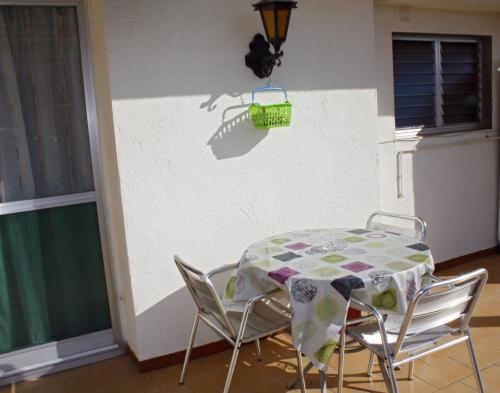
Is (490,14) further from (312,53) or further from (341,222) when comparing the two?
(341,222)

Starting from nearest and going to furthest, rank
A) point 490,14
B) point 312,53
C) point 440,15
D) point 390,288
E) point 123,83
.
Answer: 1. point 390,288
2. point 123,83
3. point 312,53
4. point 440,15
5. point 490,14

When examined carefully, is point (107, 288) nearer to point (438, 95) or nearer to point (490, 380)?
point (490, 380)

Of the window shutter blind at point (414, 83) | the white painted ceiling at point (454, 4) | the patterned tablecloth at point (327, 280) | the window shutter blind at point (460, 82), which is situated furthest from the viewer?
the window shutter blind at point (460, 82)

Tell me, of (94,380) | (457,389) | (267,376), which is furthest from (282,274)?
(94,380)

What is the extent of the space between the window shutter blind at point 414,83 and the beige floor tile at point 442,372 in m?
1.97

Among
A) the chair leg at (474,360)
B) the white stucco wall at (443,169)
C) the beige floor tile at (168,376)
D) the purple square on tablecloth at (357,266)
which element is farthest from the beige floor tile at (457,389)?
the white stucco wall at (443,169)

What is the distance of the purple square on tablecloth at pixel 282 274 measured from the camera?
2.20 metres

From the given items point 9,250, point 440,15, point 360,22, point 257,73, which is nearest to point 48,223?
point 9,250

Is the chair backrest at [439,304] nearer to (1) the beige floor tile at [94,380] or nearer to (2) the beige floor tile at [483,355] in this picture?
(2) the beige floor tile at [483,355]

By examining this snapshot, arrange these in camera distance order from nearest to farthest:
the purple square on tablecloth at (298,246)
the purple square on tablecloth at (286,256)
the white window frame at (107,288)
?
the purple square on tablecloth at (286,256), the purple square on tablecloth at (298,246), the white window frame at (107,288)

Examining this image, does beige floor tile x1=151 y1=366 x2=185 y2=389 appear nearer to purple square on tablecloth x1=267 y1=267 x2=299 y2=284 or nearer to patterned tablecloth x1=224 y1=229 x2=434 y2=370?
patterned tablecloth x1=224 y1=229 x2=434 y2=370

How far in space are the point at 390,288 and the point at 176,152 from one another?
139 cm

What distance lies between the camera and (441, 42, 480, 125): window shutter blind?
4297 mm

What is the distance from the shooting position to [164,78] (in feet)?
9.11
